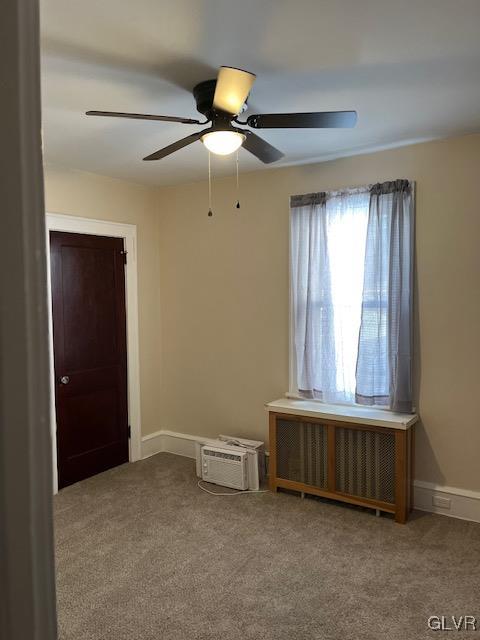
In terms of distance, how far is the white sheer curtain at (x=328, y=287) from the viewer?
146 inches

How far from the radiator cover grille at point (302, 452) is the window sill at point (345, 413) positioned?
0.10 meters

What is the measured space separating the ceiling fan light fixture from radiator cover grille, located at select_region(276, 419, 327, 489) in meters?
2.17

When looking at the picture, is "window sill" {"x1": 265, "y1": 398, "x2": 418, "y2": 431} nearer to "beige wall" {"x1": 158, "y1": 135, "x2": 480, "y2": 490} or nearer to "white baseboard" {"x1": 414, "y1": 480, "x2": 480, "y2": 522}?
"beige wall" {"x1": 158, "y1": 135, "x2": 480, "y2": 490}

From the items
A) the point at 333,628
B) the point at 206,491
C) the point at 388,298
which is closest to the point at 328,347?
the point at 388,298

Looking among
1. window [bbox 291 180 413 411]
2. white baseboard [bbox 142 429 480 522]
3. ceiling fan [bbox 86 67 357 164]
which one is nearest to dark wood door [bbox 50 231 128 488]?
window [bbox 291 180 413 411]

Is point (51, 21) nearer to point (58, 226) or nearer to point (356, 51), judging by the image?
point (356, 51)

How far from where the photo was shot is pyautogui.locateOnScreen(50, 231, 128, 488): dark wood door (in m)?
4.02

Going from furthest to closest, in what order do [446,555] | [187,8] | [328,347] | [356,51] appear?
[328,347], [446,555], [356,51], [187,8]

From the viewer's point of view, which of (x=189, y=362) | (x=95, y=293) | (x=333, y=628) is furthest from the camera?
(x=189, y=362)

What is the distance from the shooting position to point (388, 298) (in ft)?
11.6

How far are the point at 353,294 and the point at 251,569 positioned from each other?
2.04 metres

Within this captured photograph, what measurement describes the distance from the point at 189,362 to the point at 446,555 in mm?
2722

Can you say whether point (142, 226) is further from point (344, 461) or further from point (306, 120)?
point (344, 461)

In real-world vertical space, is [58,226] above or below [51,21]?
below
